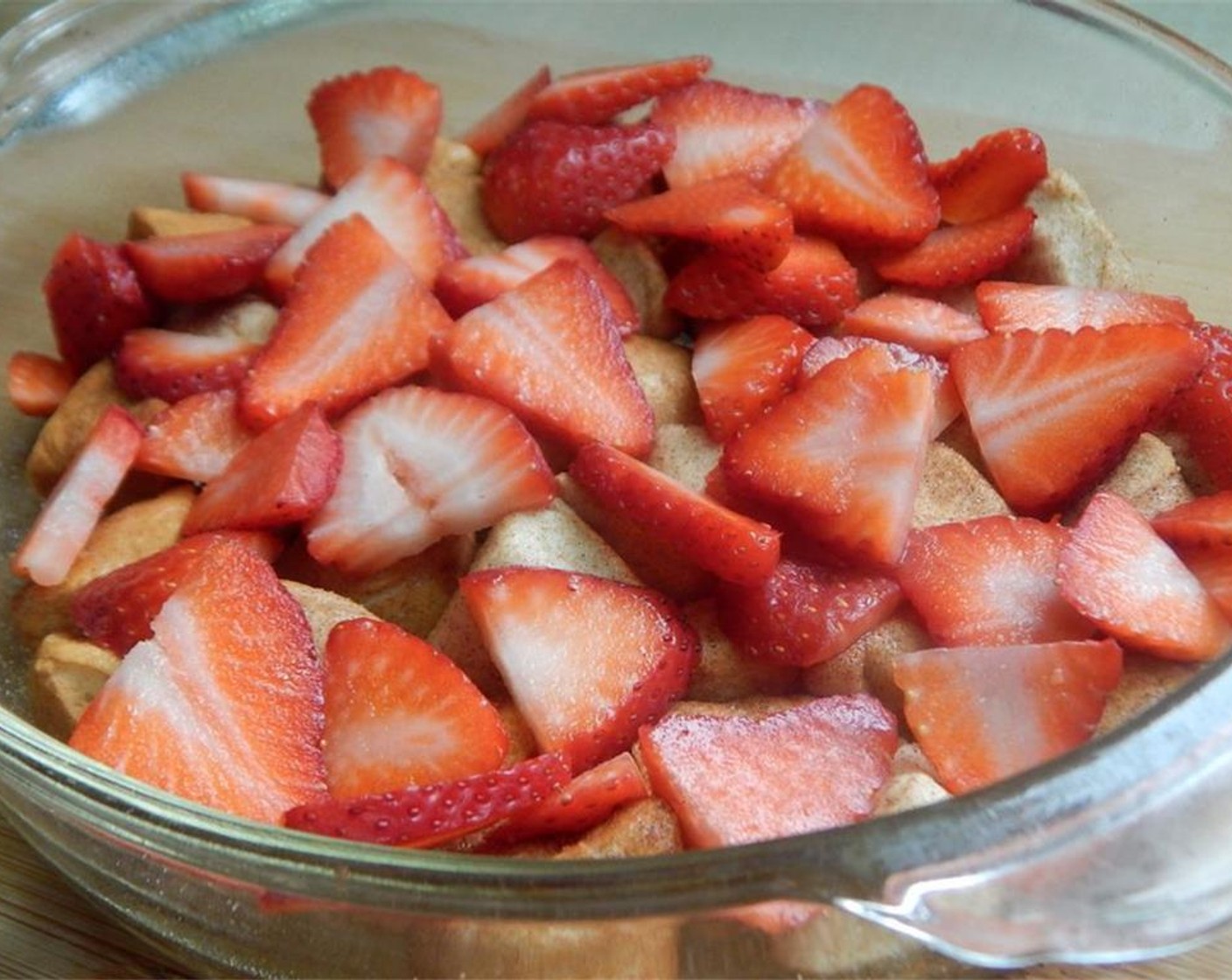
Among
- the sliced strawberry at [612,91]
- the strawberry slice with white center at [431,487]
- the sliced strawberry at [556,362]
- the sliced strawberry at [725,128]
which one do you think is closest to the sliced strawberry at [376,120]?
the sliced strawberry at [612,91]

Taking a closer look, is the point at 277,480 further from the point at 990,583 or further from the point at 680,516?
the point at 990,583

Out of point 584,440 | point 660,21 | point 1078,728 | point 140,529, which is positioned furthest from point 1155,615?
point 660,21

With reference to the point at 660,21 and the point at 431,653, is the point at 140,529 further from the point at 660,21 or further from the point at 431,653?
the point at 660,21

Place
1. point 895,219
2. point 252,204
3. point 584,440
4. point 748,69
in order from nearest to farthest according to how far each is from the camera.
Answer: point 584,440
point 895,219
point 252,204
point 748,69

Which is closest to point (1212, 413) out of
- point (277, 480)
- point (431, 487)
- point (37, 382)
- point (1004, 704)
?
point (1004, 704)

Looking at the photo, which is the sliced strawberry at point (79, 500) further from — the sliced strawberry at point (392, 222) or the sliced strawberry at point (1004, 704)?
the sliced strawberry at point (1004, 704)
